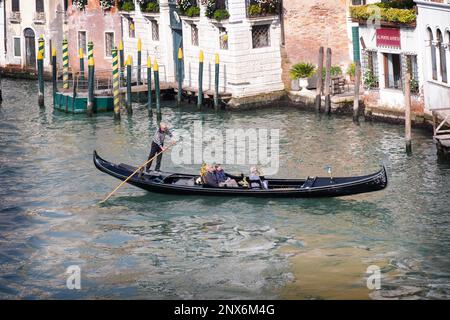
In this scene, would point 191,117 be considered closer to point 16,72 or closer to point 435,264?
point 16,72

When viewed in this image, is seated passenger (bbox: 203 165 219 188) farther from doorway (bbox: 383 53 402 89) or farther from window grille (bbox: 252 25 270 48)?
window grille (bbox: 252 25 270 48)

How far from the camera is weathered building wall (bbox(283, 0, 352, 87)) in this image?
128 ft

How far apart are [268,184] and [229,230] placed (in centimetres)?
249

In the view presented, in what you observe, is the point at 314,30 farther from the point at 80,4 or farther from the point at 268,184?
the point at 268,184

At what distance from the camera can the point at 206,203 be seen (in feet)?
88.2

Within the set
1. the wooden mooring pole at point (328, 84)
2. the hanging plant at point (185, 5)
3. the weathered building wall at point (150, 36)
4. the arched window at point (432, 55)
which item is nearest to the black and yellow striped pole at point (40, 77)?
the weathered building wall at point (150, 36)

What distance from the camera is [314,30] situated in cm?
3925

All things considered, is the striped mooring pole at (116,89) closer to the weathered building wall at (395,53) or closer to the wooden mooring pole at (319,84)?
the wooden mooring pole at (319,84)

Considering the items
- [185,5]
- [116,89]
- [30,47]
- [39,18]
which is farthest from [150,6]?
[30,47]

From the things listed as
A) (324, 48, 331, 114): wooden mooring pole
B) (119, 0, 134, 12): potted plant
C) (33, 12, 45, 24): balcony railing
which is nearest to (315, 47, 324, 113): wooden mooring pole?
(324, 48, 331, 114): wooden mooring pole

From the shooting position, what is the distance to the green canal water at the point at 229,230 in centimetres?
2144

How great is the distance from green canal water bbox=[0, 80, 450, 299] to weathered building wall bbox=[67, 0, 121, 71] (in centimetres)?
1247

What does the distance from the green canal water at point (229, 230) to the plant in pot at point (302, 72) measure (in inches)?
174

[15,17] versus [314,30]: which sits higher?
[15,17]
